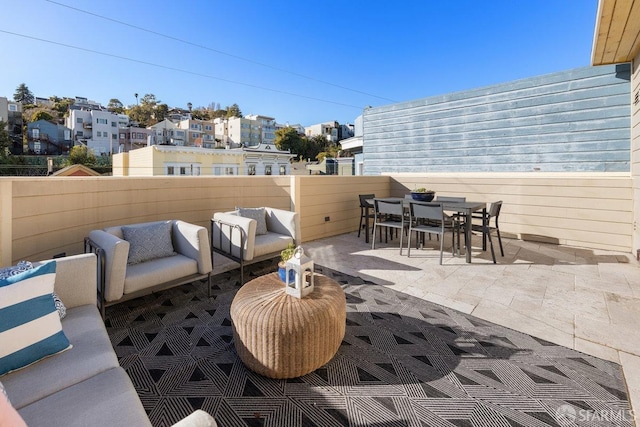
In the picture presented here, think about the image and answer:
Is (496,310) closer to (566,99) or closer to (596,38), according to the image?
(596,38)

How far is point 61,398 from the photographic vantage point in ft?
3.75

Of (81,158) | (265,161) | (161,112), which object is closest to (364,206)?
(265,161)

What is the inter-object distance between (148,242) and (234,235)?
86cm

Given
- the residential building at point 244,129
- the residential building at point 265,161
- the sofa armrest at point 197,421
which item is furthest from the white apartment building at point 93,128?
the sofa armrest at point 197,421

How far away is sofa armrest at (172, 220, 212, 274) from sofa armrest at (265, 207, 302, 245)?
1225mm

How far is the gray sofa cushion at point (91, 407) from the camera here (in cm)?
102

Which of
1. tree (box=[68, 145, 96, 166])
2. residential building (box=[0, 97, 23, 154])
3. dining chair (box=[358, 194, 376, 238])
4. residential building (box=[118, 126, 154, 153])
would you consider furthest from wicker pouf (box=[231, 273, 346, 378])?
residential building (box=[118, 126, 154, 153])

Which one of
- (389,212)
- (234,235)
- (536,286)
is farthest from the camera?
(389,212)

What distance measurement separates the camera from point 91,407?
1.08 m

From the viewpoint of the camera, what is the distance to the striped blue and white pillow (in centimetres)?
125

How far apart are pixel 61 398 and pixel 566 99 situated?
24.3ft

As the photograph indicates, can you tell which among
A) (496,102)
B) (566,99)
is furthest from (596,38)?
(496,102)

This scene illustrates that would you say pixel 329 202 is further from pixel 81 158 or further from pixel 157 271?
pixel 81 158
